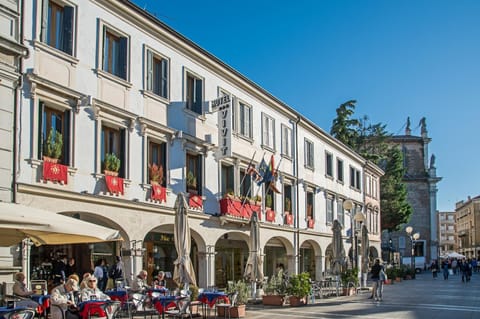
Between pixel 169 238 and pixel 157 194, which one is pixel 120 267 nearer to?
pixel 157 194

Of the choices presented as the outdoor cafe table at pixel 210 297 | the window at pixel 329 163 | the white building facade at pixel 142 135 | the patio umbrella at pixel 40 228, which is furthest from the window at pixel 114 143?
the window at pixel 329 163

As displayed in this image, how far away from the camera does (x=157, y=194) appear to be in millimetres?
20031

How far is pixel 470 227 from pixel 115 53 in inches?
4548

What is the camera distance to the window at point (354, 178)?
43844 millimetres

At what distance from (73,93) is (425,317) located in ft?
39.9

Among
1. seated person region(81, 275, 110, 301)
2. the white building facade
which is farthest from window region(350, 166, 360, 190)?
seated person region(81, 275, 110, 301)

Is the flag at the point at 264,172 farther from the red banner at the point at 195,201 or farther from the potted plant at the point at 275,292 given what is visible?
the potted plant at the point at 275,292

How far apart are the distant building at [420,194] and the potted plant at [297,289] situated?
53988 millimetres

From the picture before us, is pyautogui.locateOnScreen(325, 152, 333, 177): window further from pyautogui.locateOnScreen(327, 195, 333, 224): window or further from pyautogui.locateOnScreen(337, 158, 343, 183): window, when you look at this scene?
pyautogui.locateOnScreen(337, 158, 343, 183): window

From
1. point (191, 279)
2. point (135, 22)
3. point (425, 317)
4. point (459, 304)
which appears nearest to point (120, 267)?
point (191, 279)

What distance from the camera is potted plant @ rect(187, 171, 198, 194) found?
22156 millimetres

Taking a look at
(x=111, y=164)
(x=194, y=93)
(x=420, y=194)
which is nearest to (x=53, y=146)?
(x=111, y=164)

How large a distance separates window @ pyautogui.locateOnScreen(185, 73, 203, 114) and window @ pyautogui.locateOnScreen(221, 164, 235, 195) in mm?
3349

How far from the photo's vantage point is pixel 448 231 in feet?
538
